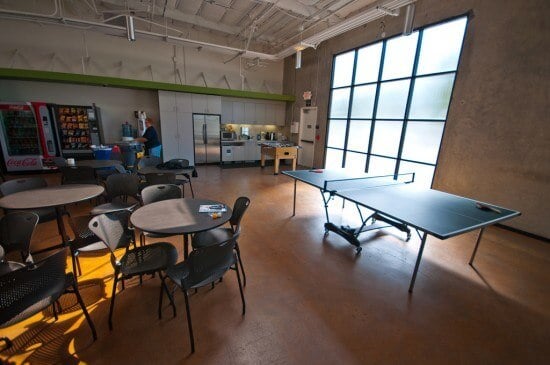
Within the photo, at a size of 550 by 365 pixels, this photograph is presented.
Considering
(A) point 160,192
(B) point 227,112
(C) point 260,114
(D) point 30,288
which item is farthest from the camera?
(C) point 260,114

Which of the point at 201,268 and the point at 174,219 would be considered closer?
the point at 201,268

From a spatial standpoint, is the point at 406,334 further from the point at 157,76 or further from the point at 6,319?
the point at 157,76

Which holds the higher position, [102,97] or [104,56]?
[104,56]

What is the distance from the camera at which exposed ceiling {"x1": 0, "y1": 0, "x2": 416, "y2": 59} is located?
15.3ft

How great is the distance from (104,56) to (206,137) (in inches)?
136

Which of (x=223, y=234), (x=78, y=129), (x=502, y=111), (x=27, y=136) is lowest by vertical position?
(x=223, y=234)

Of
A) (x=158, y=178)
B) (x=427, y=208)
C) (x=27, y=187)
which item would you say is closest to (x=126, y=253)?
(x=158, y=178)

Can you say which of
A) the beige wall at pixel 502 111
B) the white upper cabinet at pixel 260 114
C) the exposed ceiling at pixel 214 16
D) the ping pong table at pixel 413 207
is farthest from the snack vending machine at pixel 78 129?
the beige wall at pixel 502 111

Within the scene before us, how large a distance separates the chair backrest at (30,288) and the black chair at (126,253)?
0.29 metres

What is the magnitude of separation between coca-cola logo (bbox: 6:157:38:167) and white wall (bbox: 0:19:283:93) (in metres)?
2.26

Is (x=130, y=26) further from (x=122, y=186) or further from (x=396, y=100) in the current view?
(x=396, y=100)

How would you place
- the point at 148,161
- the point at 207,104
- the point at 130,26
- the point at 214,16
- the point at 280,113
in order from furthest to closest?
the point at 280,113, the point at 207,104, the point at 214,16, the point at 148,161, the point at 130,26

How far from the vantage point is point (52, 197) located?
246 cm

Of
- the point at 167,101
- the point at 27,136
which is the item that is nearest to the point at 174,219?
the point at 167,101
